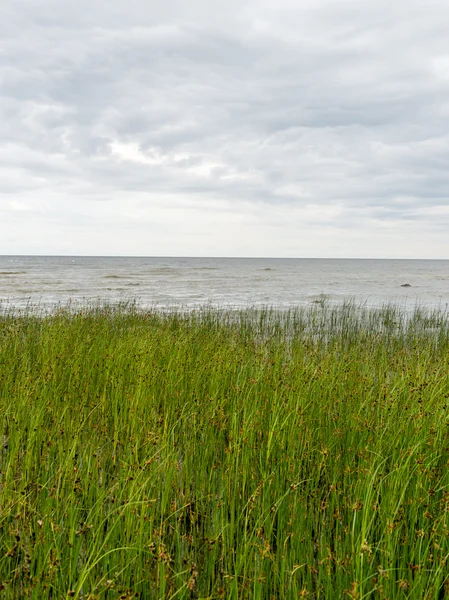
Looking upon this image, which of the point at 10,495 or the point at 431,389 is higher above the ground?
the point at 431,389

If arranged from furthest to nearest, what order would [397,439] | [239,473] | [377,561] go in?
[397,439]
[239,473]
[377,561]

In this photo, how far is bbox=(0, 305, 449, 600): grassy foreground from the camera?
2.35m

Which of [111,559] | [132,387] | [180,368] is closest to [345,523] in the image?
[111,559]

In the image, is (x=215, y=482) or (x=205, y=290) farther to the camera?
(x=205, y=290)

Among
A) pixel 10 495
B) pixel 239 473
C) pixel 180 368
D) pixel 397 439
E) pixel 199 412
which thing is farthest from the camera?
pixel 180 368

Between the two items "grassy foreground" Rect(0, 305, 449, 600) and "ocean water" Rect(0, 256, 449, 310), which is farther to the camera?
"ocean water" Rect(0, 256, 449, 310)

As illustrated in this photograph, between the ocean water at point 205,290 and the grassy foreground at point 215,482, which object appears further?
the ocean water at point 205,290

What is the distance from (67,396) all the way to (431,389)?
3822 mm

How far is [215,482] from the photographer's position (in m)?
3.45

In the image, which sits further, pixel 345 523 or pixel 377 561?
pixel 345 523

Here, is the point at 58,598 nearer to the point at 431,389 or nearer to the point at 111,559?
the point at 111,559

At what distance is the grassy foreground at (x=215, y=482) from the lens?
2.35 m

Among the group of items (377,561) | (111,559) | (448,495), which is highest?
(448,495)

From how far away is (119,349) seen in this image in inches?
262
